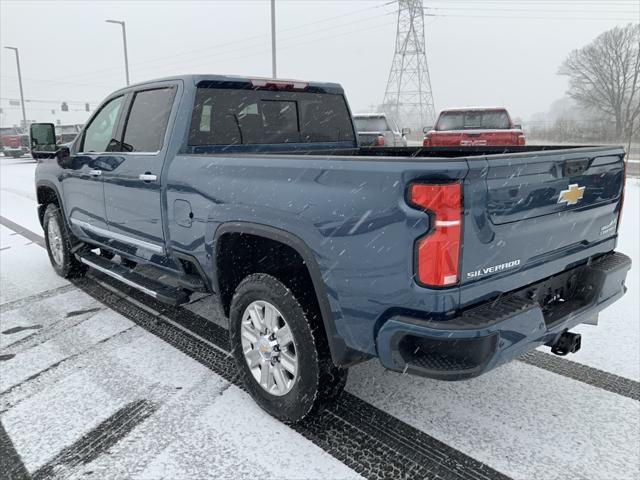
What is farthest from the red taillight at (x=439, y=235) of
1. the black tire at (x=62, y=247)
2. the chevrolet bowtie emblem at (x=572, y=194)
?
the black tire at (x=62, y=247)

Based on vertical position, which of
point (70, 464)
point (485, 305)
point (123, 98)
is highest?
point (123, 98)

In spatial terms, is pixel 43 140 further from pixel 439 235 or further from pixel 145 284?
pixel 439 235

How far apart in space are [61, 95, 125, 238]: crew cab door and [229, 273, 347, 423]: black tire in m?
2.17

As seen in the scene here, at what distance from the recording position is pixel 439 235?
2074mm

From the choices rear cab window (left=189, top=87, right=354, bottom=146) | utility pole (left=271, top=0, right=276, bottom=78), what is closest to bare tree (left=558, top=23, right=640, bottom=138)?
utility pole (left=271, top=0, right=276, bottom=78)

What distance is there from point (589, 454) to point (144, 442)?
227 centimetres

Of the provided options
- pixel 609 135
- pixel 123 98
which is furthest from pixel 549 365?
pixel 609 135

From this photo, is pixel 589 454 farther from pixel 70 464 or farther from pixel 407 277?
pixel 70 464

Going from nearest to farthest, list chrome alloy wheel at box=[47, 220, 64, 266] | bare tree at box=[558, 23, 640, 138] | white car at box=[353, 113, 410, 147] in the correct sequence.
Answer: chrome alloy wheel at box=[47, 220, 64, 266] → white car at box=[353, 113, 410, 147] → bare tree at box=[558, 23, 640, 138]

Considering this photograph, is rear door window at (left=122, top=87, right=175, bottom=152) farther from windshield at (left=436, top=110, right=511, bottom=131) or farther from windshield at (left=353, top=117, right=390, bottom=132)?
windshield at (left=353, top=117, right=390, bottom=132)

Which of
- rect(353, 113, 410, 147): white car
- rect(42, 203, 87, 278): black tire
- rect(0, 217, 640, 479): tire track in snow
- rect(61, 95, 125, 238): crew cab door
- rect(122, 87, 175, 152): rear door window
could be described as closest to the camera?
rect(0, 217, 640, 479): tire track in snow

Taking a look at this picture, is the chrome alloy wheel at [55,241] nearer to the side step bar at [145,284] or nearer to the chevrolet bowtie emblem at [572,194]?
the side step bar at [145,284]

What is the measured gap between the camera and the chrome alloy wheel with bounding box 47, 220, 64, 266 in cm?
571

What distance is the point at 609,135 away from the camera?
34125 millimetres
